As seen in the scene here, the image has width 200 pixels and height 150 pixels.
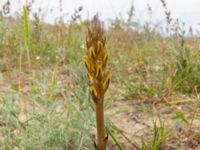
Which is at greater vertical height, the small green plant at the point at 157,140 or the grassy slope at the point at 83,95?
the grassy slope at the point at 83,95

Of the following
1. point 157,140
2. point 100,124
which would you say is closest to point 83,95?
point 157,140

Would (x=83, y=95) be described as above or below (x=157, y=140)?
above

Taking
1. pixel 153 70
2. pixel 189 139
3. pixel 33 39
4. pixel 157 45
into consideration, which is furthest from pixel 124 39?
pixel 189 139

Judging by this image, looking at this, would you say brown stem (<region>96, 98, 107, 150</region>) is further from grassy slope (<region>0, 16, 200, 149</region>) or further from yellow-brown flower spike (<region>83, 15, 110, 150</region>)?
grassy slope (<region>0, 16, 200, 149</region>)

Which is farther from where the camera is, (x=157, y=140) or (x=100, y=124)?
(x=157, y=140)

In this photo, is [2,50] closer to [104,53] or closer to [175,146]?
[175,146]

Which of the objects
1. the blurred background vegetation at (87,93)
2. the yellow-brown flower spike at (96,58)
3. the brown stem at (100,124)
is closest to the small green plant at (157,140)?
the blurred background vegetation at (87,93)

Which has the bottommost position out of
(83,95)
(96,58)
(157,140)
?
(157,140)

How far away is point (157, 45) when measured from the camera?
150 inches

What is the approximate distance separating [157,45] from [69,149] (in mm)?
2520

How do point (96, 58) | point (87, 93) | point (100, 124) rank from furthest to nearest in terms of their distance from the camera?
point (87, 93)
point (100, 124)
point (96, 58)

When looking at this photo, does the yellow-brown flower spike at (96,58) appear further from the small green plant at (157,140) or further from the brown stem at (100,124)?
the small green plant at (157,140)

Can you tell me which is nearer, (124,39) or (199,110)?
(199,110)

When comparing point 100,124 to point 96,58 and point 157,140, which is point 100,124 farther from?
point 157,140
